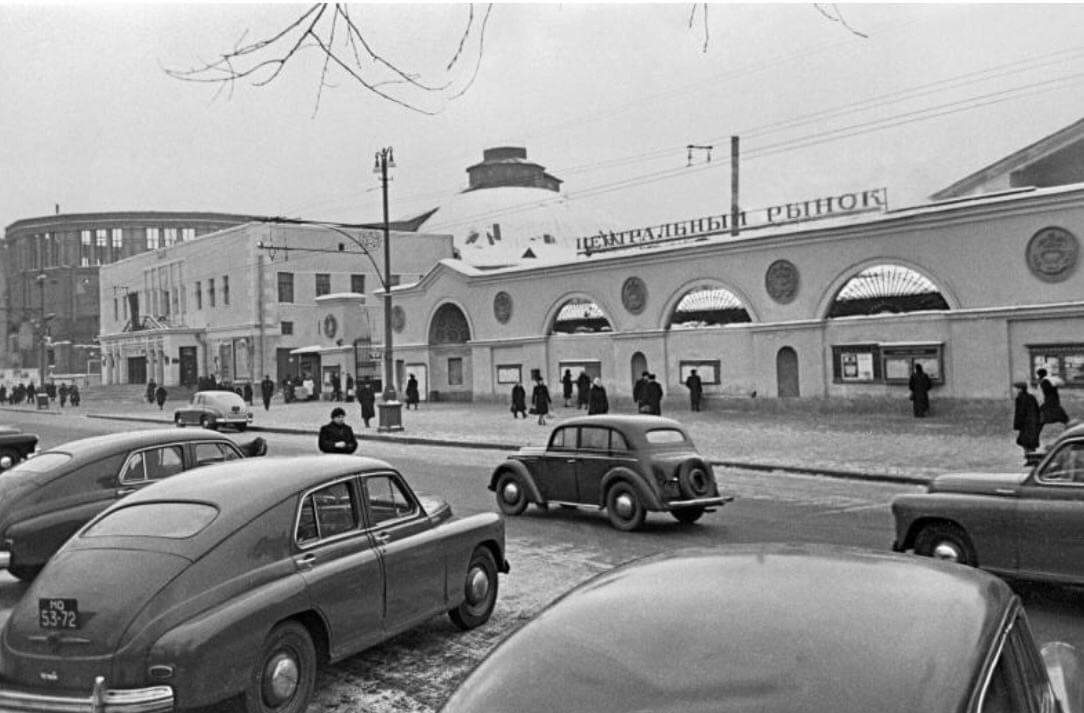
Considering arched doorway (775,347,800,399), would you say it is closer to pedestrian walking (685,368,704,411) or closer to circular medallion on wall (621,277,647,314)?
pedestrian walking (685,368,704,411)

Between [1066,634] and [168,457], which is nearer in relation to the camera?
[1066,634]

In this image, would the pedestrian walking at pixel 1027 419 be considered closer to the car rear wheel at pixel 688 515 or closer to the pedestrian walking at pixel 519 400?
the car rear wheel at pixel 688 515

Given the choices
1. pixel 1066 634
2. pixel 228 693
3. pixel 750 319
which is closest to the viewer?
pixel 228 693

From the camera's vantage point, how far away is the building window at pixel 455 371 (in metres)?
41.8

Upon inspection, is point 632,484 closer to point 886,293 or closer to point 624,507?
point 624,507

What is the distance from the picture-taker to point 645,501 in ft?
37.5

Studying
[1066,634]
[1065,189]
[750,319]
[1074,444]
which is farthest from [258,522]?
[750,319]

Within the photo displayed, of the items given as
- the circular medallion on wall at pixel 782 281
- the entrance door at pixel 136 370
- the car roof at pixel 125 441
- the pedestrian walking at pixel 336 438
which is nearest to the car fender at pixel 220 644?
the car roof at pixel 125 441

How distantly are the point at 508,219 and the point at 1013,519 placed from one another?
7401 cm

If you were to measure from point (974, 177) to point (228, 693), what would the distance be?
36.8m

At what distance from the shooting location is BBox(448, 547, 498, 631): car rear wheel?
289 inches

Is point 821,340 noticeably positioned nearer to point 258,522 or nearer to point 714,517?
point 714,517

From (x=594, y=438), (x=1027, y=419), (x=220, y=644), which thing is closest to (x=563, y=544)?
(x=594, y=438)

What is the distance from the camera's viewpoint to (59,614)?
5.07 metres
